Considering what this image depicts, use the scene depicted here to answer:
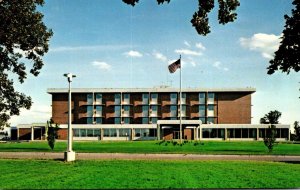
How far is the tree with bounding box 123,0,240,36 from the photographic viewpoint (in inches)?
408

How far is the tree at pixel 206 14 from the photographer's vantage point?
1038 centimetres

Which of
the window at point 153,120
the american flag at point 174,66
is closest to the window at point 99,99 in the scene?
the window at point 153,120

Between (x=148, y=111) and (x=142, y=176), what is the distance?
79829 mm

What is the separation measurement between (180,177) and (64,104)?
278 ft

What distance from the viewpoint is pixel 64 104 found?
99.4 m

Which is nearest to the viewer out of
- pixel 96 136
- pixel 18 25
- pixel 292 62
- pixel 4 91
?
pixel 292 62

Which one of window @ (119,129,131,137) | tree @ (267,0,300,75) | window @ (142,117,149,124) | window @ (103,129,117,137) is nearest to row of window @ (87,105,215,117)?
window @ (142,117,149,124)

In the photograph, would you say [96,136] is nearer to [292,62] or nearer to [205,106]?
[205,106]

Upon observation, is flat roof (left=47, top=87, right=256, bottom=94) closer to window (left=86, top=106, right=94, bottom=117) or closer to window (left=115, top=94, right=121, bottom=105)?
window (left=115, top=94, right=121, bottom=105)

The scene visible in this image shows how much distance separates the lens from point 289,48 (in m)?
10.9

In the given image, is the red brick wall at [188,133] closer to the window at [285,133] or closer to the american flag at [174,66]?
the window at [285,133]

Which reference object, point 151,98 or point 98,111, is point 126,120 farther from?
point 151,98

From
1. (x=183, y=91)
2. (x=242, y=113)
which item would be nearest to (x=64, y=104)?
(x=183, y=91)

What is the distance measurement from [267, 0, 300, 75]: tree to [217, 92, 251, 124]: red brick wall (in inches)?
3367
